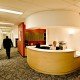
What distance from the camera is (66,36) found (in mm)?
7211

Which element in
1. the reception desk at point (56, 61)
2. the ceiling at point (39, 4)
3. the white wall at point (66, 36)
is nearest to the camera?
the ceiling at point (39, 4)

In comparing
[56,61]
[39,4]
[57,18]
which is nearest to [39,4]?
[39,4]

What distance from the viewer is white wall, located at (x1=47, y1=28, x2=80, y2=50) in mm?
6853

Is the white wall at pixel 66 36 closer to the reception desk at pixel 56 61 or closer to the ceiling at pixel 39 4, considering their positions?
the reception desk at pixel 56 61

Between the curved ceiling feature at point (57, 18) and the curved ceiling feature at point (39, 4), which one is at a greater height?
the curved ceiling feature at point (39, 4)

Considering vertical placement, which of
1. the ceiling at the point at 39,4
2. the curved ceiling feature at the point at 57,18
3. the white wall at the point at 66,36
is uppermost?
the ceiling at the point at 39,4

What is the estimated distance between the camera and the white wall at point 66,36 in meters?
6.85

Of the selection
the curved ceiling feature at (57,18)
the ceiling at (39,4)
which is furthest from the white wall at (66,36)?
the ceiling at (39,4)

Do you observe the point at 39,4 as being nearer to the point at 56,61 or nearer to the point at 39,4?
the point at 39,4

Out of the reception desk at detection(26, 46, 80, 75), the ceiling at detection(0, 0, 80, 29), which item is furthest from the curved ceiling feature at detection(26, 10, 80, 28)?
the reception desk at detection(26, 46, 80, 75)

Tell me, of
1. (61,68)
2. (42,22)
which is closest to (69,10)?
(42,22)

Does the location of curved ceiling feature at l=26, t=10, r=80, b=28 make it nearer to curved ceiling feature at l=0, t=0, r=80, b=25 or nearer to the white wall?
curved ceiling feature at l=0, t=0, r=80, b=25

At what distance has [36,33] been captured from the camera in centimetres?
977

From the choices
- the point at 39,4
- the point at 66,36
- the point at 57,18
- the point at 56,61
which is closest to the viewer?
the point at 39,4
